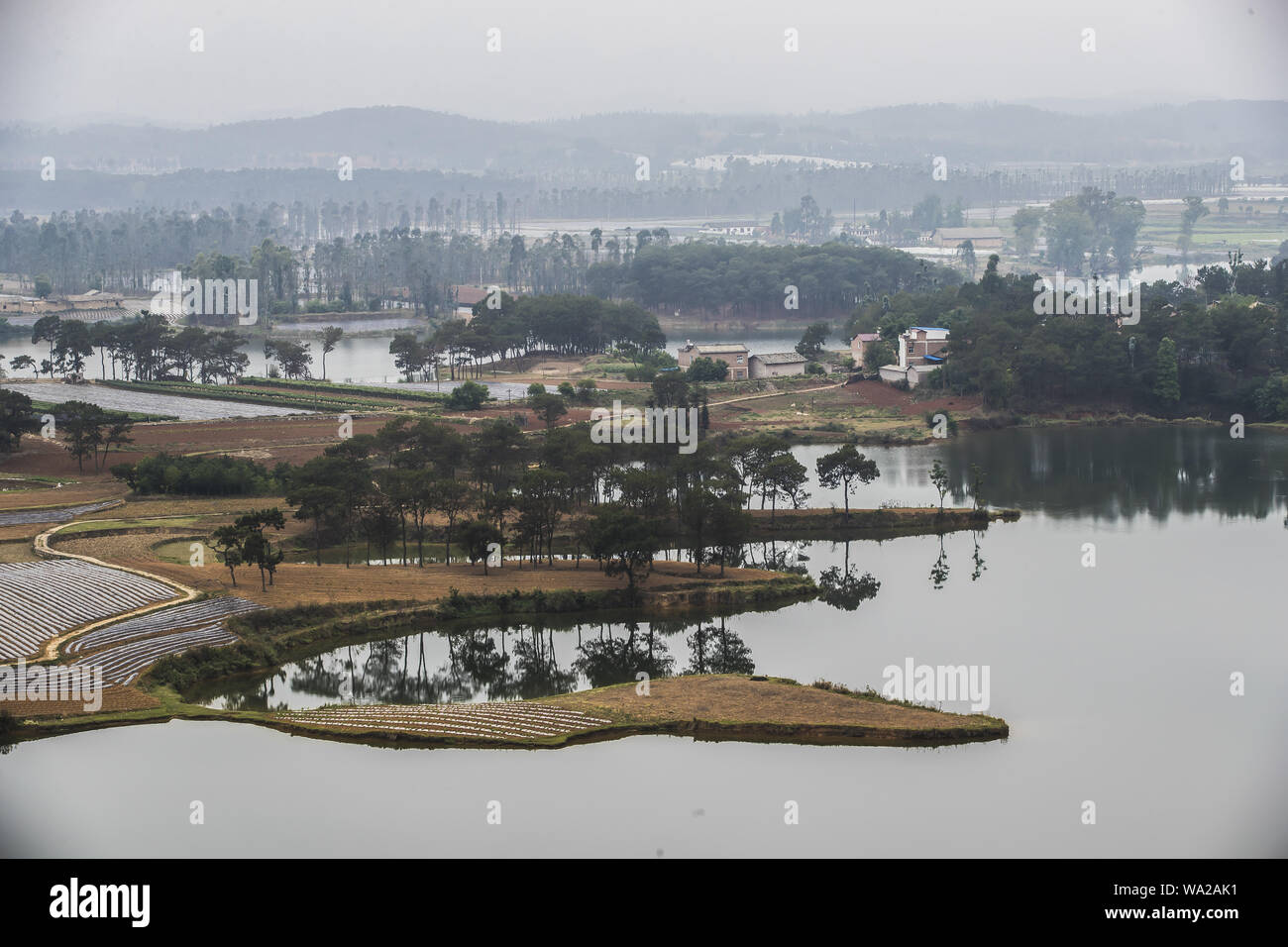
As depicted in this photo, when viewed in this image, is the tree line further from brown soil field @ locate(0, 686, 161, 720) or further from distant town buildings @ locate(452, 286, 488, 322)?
distant town buildings @ locate(452, 286, 488, 322)

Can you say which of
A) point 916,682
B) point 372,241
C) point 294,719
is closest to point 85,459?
point 294,719

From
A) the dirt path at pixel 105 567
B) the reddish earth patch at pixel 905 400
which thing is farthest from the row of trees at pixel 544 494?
the reddish earth patch at pixel 905 400

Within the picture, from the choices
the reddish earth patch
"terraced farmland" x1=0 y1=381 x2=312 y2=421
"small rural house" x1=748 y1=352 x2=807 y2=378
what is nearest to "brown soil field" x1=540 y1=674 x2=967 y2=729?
the reddish earth patch

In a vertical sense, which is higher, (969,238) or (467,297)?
(969,238)

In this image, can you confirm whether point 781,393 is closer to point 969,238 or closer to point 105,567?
point 105,567

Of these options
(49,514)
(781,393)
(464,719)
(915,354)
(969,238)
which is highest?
(969,238)

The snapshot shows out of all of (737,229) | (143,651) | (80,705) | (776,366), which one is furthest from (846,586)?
(737,229)
